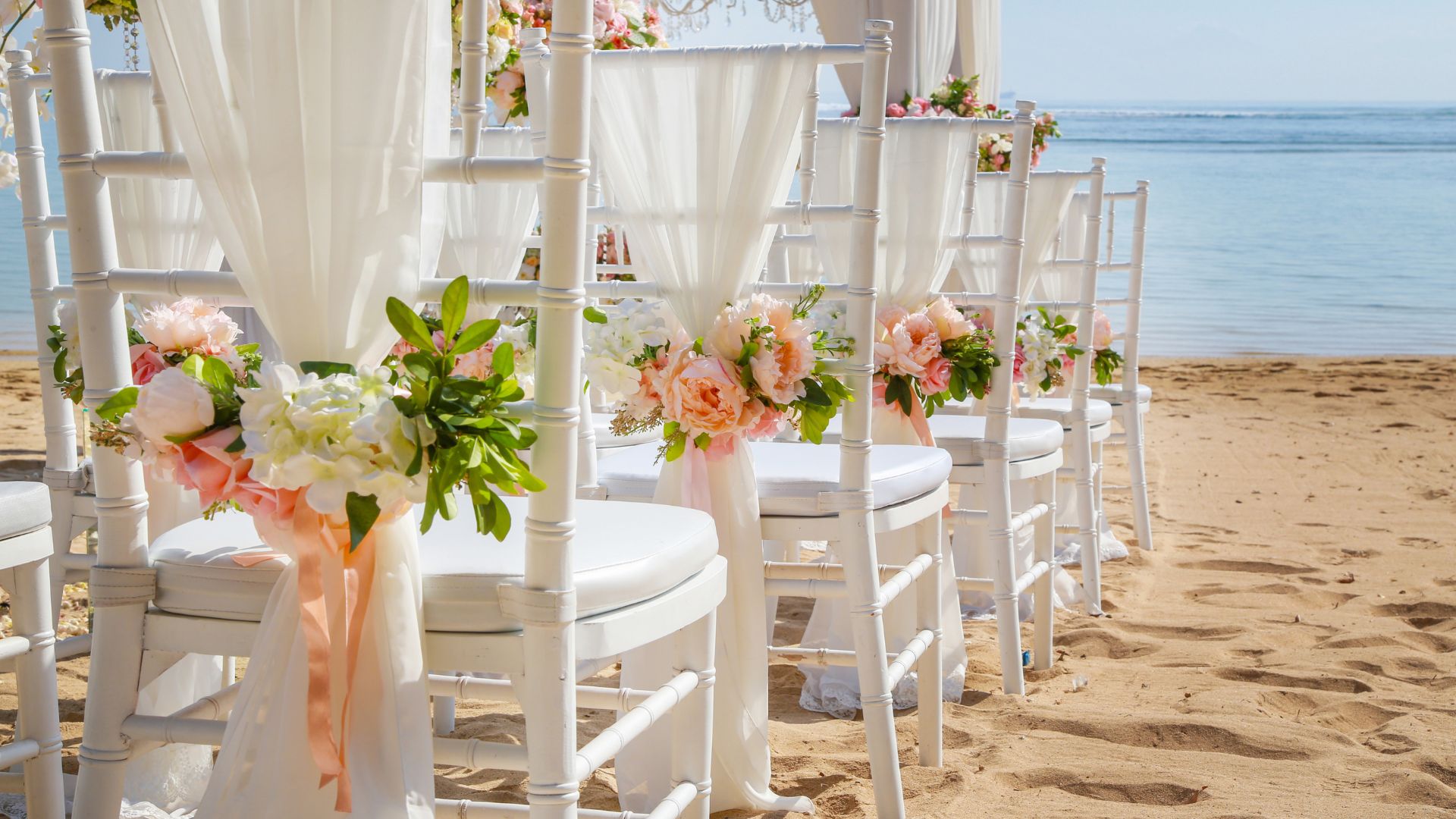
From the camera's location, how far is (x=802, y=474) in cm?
204

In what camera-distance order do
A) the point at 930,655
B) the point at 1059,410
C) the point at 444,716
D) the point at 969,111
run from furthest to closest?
the point at 969,111 < the point at 1059,410 < the point at 444,716 < the point at 930,655

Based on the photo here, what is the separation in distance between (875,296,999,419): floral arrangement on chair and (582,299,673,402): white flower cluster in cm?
78

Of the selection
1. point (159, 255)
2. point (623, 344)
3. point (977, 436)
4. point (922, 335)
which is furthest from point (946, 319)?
point (159, 255)

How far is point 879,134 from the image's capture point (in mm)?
1888

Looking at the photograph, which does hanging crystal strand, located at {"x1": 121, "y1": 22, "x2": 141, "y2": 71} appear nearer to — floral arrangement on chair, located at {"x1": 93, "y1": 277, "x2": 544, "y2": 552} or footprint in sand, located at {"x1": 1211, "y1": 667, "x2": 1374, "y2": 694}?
floral arrangement on chair, located at {"x1": 93, "y1": 277, "x2": 544, "y2": 552}

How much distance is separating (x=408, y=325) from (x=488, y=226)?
4.79ft

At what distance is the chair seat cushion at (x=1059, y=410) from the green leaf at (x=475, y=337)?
2714 mm

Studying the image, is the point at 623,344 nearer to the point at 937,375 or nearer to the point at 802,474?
the point at 802,474

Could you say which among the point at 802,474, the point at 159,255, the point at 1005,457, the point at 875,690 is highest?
the point at 159,255

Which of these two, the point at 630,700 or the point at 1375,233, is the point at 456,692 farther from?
the point at 1375,233

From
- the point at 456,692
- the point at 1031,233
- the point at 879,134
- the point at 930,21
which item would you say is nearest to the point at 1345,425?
the point at 930,21

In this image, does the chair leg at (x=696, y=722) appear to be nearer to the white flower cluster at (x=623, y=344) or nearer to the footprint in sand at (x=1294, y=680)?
the white flower cluster at (x=623, y=344)

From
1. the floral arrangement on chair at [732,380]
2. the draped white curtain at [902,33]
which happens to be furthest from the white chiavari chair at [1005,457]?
the draped white curtain at [902,33]

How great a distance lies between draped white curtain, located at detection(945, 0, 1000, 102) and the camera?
5465mm
